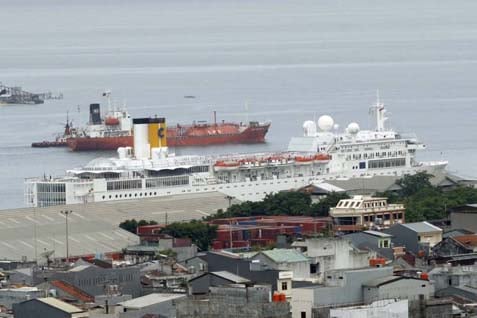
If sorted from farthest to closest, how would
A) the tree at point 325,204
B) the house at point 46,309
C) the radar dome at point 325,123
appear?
the radar dome at point 325,123 < the tree at point 325,204 < the house at point 46,309

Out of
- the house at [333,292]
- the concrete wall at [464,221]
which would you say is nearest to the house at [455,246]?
the concrete wall at [464,221]

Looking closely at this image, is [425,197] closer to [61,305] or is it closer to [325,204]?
[325,204]

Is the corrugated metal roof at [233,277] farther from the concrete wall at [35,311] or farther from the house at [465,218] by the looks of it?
the house at [465,218]

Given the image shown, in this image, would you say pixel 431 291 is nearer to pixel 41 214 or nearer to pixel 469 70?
pixel 41 214

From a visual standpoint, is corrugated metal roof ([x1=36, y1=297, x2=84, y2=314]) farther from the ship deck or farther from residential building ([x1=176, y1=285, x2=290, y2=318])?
the ship deck

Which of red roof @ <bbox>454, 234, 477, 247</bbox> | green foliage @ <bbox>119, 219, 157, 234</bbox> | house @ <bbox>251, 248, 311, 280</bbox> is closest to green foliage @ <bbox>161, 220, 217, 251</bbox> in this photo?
Answer: green foliage @ <bbox>119, 219, 157, 234</bbox>
